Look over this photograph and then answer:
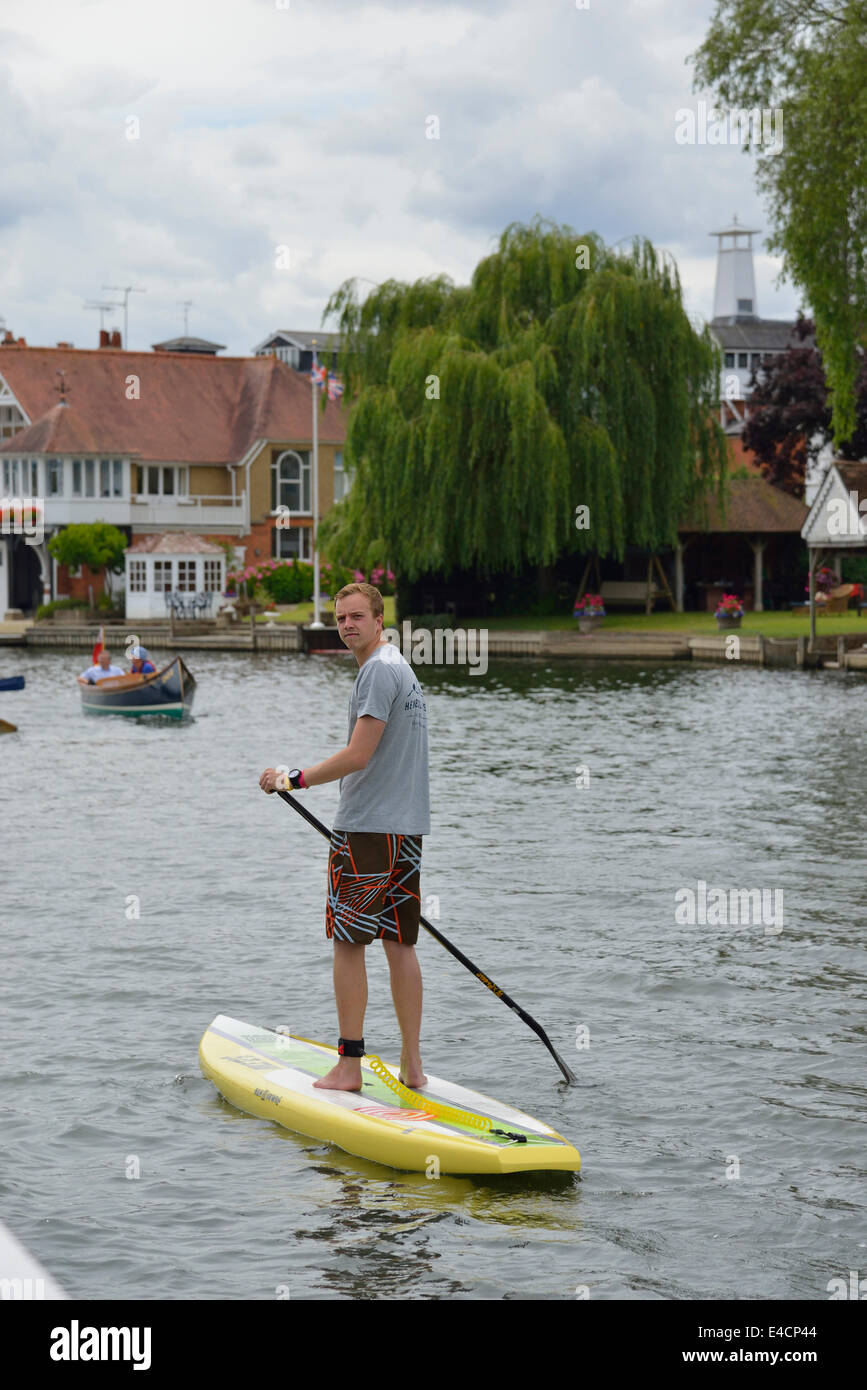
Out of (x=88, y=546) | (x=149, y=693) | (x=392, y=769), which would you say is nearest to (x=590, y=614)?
(x=149, y=693)

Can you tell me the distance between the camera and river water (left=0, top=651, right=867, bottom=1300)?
6.97m

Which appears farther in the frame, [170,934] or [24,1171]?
[170,934]

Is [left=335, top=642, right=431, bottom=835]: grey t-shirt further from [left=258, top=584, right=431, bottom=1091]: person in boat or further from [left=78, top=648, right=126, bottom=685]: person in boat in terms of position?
[left=78, top=648, right=126, bottom=685]: person in boat

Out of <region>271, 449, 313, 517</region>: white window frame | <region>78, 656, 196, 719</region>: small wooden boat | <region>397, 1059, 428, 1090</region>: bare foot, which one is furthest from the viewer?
<region>271, 449, 313, 517</region>: white window frame

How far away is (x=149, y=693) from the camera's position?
31.6m

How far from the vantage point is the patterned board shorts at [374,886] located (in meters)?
7.86

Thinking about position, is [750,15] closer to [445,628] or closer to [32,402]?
[445,628]

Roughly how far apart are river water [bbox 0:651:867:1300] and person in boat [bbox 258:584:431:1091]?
1039 mm

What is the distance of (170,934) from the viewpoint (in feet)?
42.0

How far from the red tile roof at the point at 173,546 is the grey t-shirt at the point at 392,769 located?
51607mm

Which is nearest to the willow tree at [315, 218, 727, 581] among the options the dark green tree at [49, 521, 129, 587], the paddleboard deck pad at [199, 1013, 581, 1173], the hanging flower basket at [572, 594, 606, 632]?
the hanging flower basket at [572, 594, 606, 632]

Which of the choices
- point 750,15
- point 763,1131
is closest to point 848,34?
point 750,15

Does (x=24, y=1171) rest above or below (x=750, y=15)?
below
